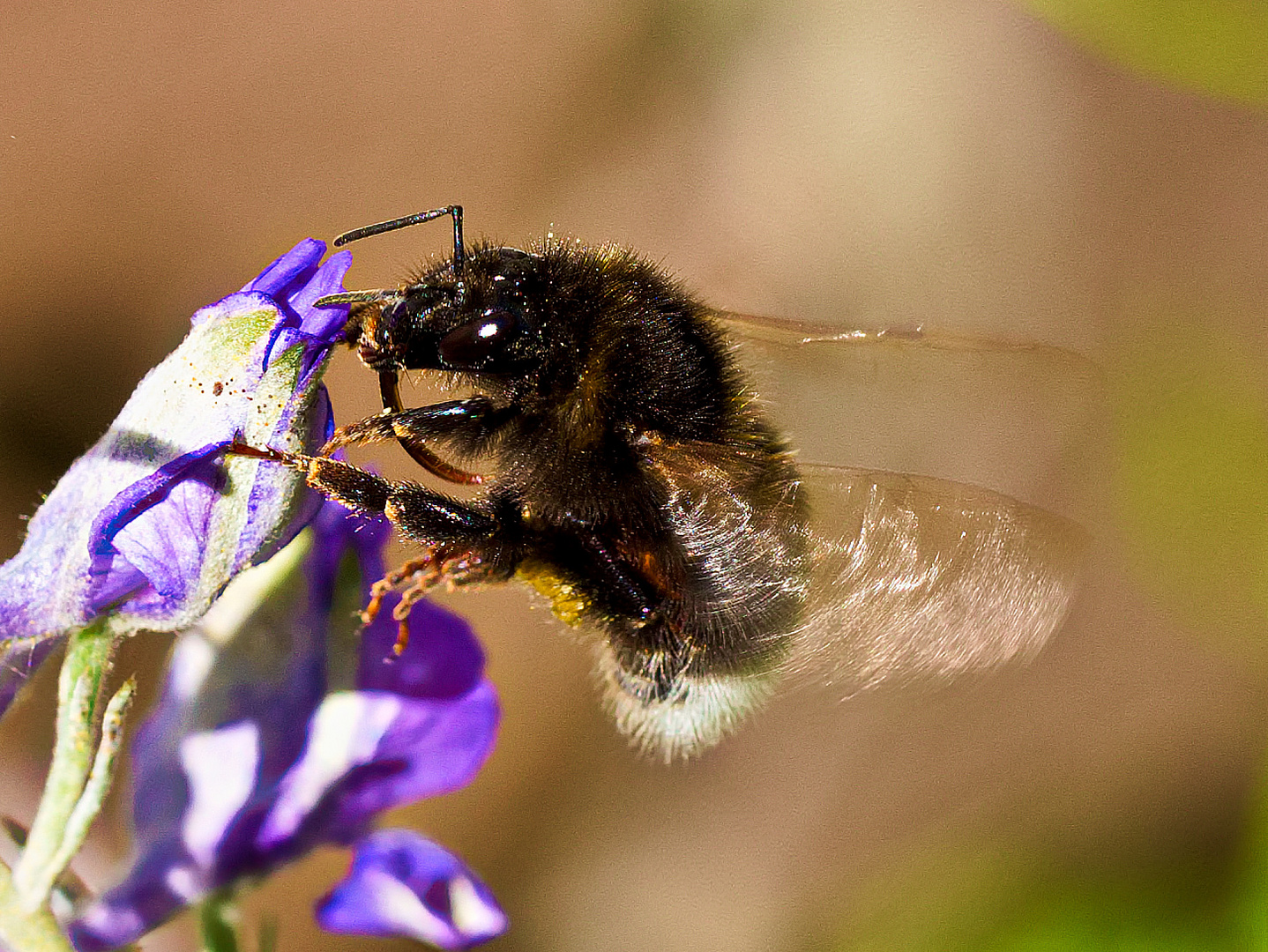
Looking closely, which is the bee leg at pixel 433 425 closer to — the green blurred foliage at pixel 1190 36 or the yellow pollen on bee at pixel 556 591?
the yellow pollen on bee at pixel 556 591

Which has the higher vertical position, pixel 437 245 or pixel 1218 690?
pixel 437 245

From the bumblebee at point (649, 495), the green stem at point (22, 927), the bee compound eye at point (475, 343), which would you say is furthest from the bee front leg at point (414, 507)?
the green stem at point (22, 927)

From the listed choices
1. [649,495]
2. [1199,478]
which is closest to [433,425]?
[649,495]

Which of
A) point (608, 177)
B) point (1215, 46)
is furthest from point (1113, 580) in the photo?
point (608, 177)

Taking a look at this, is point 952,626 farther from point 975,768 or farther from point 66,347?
point 66,347

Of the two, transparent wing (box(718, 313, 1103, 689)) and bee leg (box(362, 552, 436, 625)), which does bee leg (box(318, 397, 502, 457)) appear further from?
transparent wing (box(718, 313, 1103, 689))

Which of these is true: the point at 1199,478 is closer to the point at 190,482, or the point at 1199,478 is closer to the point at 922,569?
the point at 922,569
